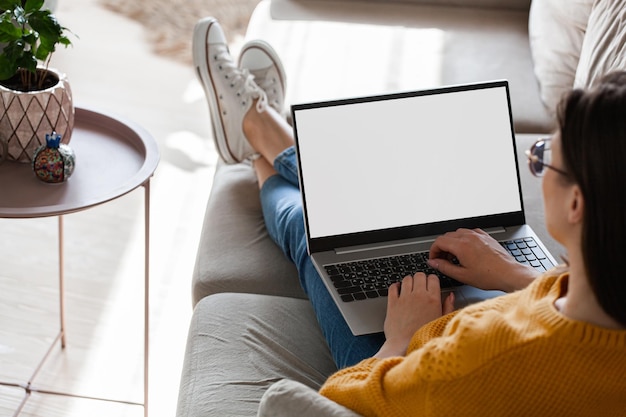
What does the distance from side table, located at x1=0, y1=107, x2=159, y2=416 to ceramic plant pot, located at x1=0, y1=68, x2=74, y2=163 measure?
0.15 feet

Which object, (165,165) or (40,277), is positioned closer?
(40,277)

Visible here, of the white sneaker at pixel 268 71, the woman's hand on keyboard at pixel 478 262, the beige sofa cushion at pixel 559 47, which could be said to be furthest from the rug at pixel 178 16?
the woman's hand on keyboard at pixel 478 262

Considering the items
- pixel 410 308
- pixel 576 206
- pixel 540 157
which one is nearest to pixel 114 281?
pixel 410 308

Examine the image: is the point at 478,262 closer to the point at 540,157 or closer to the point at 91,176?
the point at 540,157

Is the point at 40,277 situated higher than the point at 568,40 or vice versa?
the point at 568,40

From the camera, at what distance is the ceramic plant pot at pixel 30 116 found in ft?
4.73

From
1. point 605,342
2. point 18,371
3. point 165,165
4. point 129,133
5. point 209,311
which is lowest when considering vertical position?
point 18,371

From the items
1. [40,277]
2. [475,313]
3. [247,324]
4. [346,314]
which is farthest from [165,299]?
[475,313]

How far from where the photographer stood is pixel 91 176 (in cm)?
152

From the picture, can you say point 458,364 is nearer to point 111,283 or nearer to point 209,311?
point 209,311

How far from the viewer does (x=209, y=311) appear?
1.46 metres

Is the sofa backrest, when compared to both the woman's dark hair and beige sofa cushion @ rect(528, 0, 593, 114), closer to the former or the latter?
beige sofa cushion @ rect(528, 0, 593, 114)

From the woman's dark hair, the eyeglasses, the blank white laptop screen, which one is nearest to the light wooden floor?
the blank white laptop screen

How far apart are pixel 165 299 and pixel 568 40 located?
121 cm
